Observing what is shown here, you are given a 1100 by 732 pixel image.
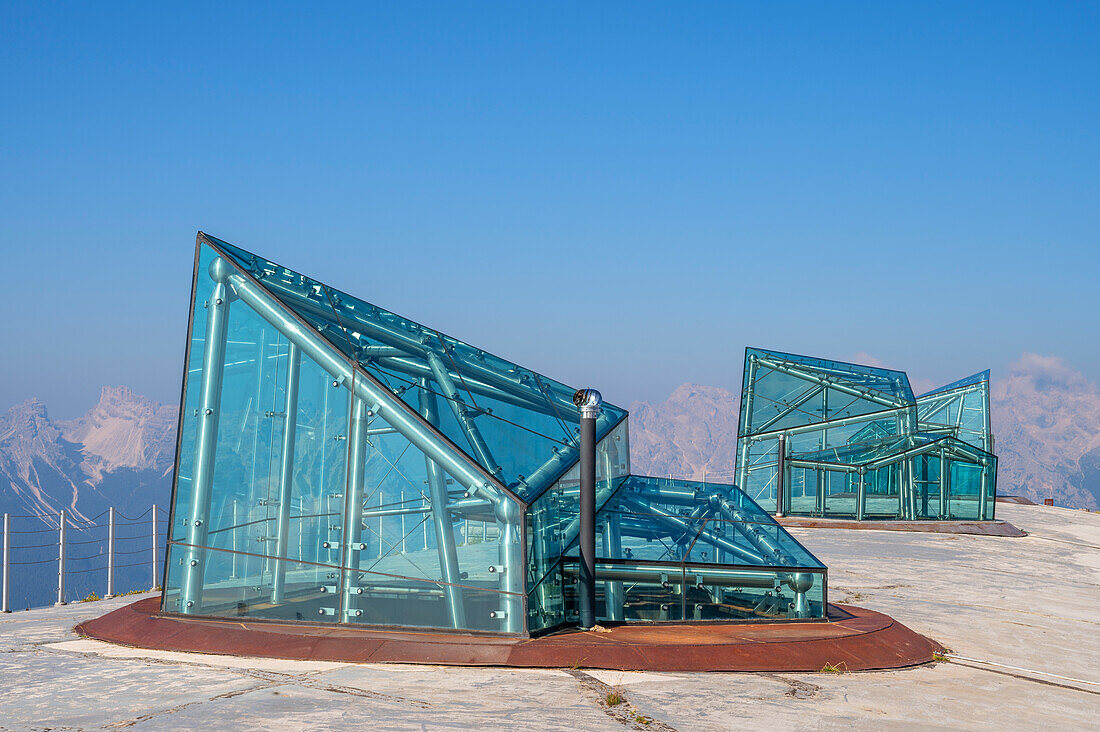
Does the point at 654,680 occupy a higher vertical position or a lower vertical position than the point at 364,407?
lower

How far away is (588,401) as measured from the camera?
414 inches

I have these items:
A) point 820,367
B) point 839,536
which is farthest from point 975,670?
point 820,367

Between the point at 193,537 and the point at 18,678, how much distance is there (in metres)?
2.31

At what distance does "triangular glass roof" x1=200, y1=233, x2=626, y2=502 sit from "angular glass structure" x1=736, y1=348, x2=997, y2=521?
1982cm

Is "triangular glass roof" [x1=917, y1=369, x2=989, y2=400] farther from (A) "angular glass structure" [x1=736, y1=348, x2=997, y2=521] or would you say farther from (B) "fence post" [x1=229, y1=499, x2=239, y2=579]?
(B) "fence post" [x1=229, y1=499, x2=239, y2=579]

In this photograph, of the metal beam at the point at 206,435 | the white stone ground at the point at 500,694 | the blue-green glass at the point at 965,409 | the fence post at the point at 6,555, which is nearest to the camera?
the white stone ground at the point at 500,694

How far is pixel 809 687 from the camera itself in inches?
345

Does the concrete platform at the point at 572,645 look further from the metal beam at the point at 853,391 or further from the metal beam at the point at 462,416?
the metal beam at the point at 853,391

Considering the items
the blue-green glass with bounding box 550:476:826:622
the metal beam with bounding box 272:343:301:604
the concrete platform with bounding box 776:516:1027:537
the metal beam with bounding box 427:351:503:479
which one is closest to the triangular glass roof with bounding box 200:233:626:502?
the metal beam with bounding box 427:351:503:479

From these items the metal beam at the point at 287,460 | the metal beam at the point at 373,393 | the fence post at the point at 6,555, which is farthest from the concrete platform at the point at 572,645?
the fence post at the point at 6,555

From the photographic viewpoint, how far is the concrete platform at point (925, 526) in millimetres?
27828

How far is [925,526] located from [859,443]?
4.85m

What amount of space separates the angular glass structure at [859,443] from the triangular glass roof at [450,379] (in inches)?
780

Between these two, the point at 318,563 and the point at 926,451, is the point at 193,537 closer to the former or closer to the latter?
the point at 318,563
